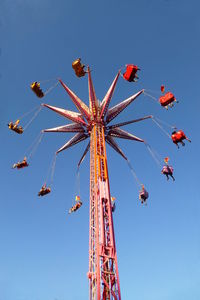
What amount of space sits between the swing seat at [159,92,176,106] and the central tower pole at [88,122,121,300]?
6.03m

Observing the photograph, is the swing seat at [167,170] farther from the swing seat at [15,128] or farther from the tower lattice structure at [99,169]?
the swing seat at [15,128]

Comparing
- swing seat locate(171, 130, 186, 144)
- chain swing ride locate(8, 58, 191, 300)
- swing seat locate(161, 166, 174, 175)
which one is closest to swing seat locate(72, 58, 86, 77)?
chain swing ride locate(8, 58, 191, 300)

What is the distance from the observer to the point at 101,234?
19453 millimetres

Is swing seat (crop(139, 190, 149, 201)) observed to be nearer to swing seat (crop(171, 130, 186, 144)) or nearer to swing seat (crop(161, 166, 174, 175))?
swing seat (crop(161, 166, 174, 175))

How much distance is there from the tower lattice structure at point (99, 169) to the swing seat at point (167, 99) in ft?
15.2

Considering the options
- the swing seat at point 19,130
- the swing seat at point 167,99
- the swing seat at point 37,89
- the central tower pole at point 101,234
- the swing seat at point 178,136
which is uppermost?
the swing seat at point 37,89

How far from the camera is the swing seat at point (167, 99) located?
22438 millimetres

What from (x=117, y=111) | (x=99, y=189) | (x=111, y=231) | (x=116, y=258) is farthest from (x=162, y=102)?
(x=116, y=258)

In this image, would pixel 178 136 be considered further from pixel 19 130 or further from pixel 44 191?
pixel 19 130

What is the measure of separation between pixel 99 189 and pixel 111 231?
325 centimetres

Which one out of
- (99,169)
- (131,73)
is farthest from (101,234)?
(131,73)

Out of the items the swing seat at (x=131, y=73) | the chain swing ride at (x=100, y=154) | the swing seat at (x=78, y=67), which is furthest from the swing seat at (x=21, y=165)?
the swing seat at (x=131, y=73)

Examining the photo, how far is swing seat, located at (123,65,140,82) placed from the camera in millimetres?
22123

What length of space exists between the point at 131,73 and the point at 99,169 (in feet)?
25.3
